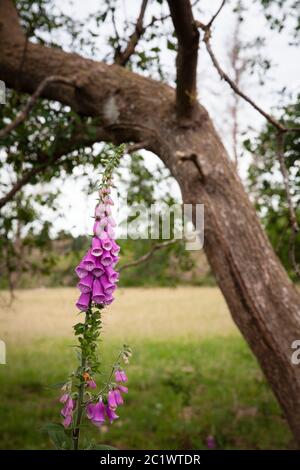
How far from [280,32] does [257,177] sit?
1906 mm

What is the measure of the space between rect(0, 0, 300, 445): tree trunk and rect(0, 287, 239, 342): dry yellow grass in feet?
25.7

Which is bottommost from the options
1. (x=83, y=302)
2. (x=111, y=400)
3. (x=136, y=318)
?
(x=111, y=400)

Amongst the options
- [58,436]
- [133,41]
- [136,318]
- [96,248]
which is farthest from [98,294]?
[136,318]

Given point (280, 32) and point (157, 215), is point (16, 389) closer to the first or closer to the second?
point (157, 215)

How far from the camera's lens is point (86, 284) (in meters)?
1.41

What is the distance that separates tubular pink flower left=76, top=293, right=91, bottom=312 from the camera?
141 centimetres

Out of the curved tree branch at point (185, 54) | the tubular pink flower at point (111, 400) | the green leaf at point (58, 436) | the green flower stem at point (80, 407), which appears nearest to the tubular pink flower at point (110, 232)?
the green flower stem at point (80, 407)

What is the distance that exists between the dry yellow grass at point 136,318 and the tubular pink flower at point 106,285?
10221 millimetres

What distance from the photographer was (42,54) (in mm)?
4203

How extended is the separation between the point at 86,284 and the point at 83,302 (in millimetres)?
53

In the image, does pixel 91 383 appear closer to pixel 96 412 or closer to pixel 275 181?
pixel 96 412

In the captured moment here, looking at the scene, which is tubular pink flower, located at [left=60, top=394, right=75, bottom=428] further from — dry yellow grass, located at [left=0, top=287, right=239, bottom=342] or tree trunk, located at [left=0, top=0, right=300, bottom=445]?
dry yellow grass, located at [left=0, top=287, right=239, bottom=342]

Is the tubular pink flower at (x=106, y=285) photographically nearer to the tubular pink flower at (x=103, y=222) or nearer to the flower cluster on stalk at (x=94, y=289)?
the flower cluster on stalk at (x=94, y=289)

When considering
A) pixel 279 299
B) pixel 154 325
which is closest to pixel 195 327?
pixel 154 325
